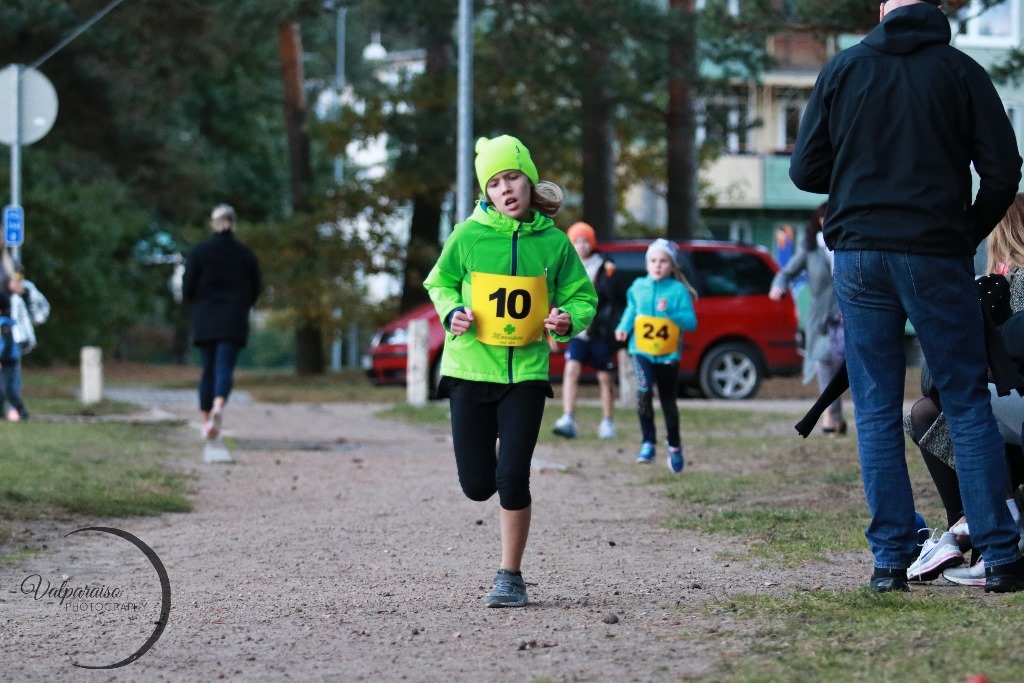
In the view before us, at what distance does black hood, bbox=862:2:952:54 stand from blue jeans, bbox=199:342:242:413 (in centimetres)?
882

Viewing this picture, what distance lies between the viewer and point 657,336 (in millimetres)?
11680

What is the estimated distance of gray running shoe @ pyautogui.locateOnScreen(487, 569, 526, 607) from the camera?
590 cm

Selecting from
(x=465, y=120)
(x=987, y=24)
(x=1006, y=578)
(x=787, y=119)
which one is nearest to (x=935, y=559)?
(x=1006, y=578)

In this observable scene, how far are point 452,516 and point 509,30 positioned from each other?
16299 mm

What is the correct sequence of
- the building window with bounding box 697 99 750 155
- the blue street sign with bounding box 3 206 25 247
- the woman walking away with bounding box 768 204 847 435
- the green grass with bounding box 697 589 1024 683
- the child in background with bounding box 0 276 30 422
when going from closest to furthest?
1. the green grass with bounding box 697 589 1024 683
2. the woman walking away with bounding box 768 204 847 435
3. the child in background with bounding box 0 276 30 422
4. the blue street sign with bounding box 3 206 25 247
5. the building window with bounding box 697 99 750 155

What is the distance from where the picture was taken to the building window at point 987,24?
39.4ft

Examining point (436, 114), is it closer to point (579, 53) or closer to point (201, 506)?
point (579, 53)

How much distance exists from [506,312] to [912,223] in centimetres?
146

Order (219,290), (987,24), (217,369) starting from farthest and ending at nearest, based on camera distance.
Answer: (987,24), (219,290), (217,369)

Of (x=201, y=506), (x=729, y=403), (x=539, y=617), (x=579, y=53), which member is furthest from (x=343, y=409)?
(x=539, y=617)

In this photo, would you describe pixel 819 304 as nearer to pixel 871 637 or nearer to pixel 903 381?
pixel 903 381

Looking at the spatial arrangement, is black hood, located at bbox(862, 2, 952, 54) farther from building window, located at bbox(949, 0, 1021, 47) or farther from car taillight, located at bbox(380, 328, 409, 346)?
car taillight, located at bbox(380, 328, 409, 346)

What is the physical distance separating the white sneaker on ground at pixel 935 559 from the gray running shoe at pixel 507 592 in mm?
1354

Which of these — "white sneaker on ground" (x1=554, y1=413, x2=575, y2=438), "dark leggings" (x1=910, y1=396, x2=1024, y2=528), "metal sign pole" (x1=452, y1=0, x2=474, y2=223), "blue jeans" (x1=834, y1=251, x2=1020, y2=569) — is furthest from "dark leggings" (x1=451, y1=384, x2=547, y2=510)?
"metal sign pole" (x1=452, y1=0, x2=474, y2=223)
